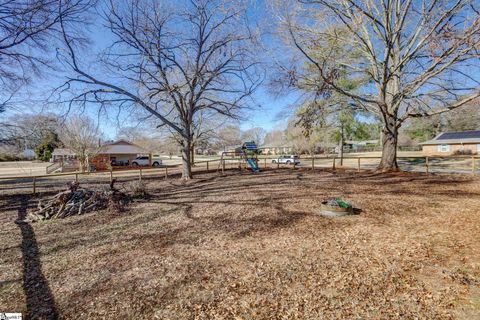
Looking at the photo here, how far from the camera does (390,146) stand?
13750 mm

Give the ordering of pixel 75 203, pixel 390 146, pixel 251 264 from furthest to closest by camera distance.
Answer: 1. pixel 390 146
2. pixel 75 203
3. pixel 251 264

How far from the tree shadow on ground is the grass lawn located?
0.02 meters

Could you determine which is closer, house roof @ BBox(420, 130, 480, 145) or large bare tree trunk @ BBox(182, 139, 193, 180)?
large bare tree trunk @ BBox(182, 139, 193, 180)

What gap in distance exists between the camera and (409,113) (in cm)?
1250

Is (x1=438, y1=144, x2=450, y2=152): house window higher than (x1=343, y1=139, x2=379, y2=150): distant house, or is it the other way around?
(x1=343, y1=139, x2=379, y2=150): distant house

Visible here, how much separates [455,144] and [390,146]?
32.4 m

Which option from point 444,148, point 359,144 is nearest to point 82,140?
point 444,148

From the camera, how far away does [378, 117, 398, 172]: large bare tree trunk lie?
1334 centimetres

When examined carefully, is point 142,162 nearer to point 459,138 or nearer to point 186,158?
point 186,158

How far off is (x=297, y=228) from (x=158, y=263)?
115 inches

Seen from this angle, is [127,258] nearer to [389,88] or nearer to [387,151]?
[387,151]

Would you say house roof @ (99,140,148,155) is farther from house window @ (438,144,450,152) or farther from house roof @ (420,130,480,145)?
house roof @ (420,130,480,145)

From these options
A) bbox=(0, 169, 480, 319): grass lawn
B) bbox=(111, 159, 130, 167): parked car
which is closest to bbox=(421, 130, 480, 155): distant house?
bbox=(0, 169, 480, 319): grass lawn

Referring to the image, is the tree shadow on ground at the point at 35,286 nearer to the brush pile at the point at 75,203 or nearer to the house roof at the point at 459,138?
the brush pile at the point at 75,203
